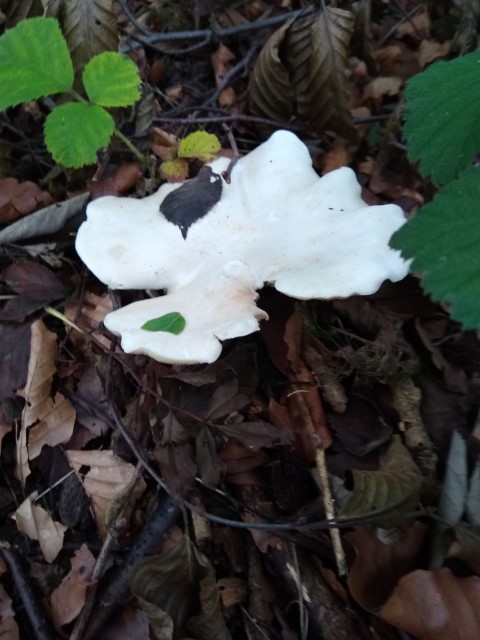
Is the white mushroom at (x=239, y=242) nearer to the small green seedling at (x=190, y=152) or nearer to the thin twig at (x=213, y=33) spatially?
the small green seedling at (x=190, y=152)

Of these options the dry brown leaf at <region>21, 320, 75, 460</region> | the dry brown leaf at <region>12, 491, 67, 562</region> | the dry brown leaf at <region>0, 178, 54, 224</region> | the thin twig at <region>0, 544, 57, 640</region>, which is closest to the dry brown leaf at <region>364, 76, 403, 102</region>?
the dry brown leaf at <region>0, 178, 54, 224</region>

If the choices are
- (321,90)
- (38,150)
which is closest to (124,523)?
(38,150)

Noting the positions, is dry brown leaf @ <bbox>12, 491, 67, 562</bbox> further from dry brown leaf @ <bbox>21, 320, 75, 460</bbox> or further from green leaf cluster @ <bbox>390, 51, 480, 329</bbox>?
green leaf cluster @ <bbox>390, 51, 480, 329</bbox>

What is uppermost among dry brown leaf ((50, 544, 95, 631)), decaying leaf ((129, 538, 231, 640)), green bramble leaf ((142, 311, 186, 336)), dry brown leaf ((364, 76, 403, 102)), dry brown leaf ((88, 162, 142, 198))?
dry brown leaf ((364, 76, 403, 102))

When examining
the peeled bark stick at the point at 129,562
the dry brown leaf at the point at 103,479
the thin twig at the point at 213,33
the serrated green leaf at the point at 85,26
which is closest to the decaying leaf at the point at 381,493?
the peeled bark stick at the point at 129,562

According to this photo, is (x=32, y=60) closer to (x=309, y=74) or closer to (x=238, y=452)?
(x=309, y=74)
